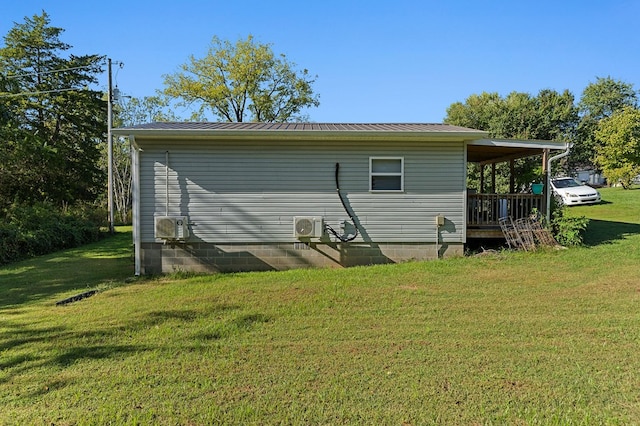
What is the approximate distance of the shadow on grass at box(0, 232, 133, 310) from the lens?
6.40 meters

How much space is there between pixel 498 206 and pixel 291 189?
4633mm

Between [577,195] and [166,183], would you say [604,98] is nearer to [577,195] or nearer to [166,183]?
[577,195]

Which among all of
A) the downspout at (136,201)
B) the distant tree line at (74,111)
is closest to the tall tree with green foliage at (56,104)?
the distant tree line at (74,111)

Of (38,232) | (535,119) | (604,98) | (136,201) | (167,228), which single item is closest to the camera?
(167,228)

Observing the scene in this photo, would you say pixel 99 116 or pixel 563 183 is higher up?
pixel 99 116

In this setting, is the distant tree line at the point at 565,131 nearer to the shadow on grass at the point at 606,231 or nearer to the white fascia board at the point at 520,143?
the shadow on grass at the point at 606,231

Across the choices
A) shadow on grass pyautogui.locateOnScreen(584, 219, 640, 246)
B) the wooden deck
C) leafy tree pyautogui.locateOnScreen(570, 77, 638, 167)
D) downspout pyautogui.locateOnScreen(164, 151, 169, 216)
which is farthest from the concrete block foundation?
leafy tree pyautogui.locateOnScreen(570, 77, 638, 167)

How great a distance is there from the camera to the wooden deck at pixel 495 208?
8529mm

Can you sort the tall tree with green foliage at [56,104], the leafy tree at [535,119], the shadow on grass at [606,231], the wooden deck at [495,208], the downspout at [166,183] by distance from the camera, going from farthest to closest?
1. the leafy tree at [535,119]
2. the tall tree with green foliage at [56,104]
3. the shadow on grass at [606,231]
4. the wooden deck at [495,208]
5. the downspout at [166,183]

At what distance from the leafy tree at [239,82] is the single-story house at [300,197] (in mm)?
19184

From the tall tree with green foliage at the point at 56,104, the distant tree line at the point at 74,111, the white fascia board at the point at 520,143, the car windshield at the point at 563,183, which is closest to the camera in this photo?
the white fascia board at the point at 520,143

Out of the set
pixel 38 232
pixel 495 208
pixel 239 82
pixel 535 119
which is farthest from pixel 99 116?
pixel 535 119

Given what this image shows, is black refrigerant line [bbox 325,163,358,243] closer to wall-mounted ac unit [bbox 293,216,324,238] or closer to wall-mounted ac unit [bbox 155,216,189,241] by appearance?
wall-mounted ac unit [bbox 293,216,324,238]

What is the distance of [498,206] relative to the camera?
864 cm
